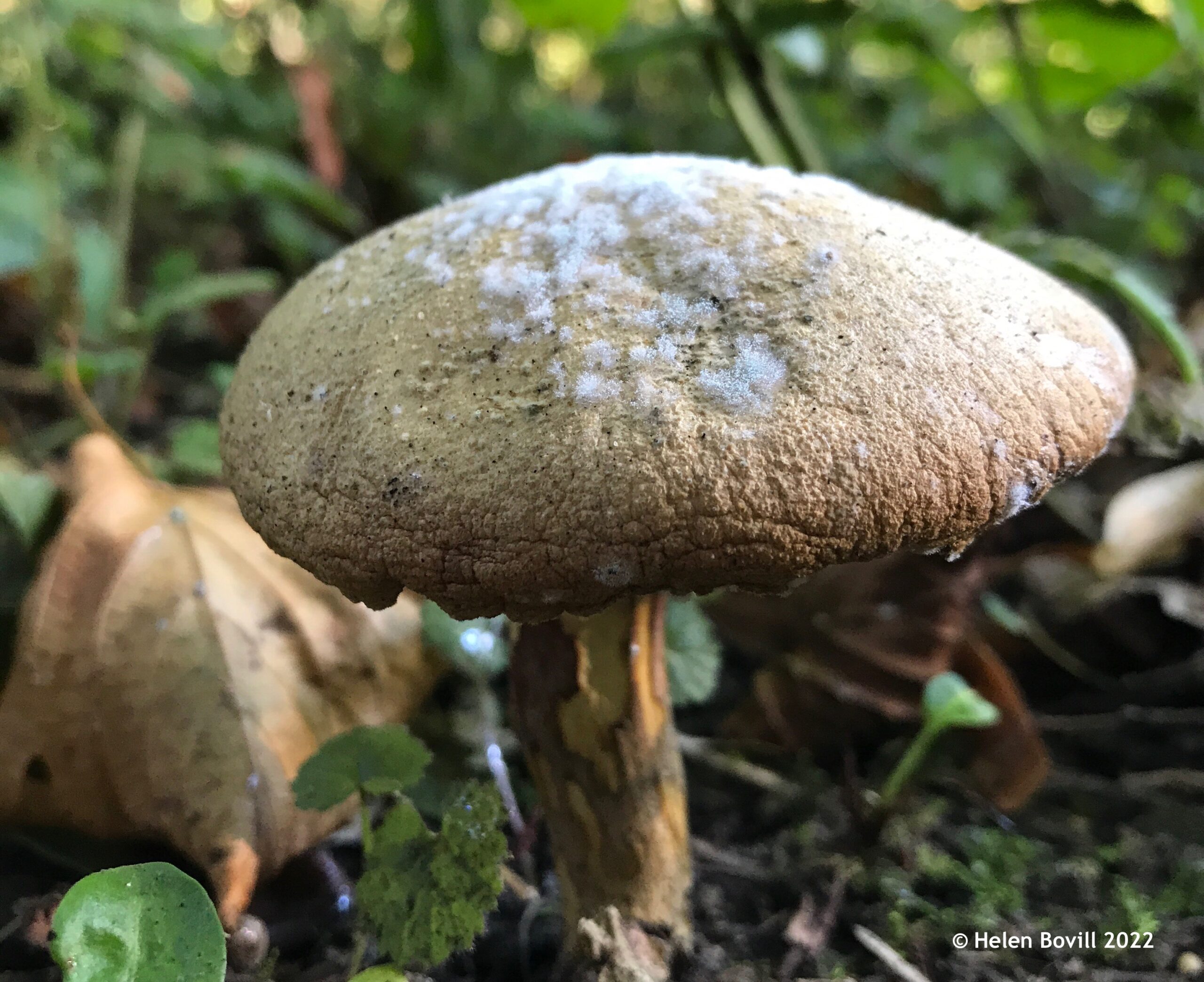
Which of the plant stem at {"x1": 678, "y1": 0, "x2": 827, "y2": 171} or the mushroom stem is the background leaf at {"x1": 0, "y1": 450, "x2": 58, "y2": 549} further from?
the plant stem at {"x1": 678, "y1": 0, "x2": 827, "y2": 171}

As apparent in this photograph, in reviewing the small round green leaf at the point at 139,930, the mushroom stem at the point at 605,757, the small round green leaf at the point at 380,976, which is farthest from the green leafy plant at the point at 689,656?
the small round green leaf at the point at 139,930

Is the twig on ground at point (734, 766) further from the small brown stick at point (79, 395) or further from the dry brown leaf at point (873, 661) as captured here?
the small brown stick at point (79, 395)

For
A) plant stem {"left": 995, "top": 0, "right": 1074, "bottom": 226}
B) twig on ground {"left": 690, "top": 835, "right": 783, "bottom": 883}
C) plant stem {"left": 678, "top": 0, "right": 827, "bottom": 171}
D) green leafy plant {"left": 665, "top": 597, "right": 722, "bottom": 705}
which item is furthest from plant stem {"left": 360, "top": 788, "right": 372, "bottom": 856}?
plant stem {"left": 995, "top": 0, "right": 1074, "bottom": 226}

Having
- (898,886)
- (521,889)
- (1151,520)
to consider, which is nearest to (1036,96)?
(1151,520)

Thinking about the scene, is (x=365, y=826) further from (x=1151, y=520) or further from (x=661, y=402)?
(x=1151, y=520)

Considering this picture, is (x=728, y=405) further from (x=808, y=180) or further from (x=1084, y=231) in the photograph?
(x=1084, y=231)

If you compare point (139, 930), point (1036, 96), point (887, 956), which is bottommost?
point (887, 956)
